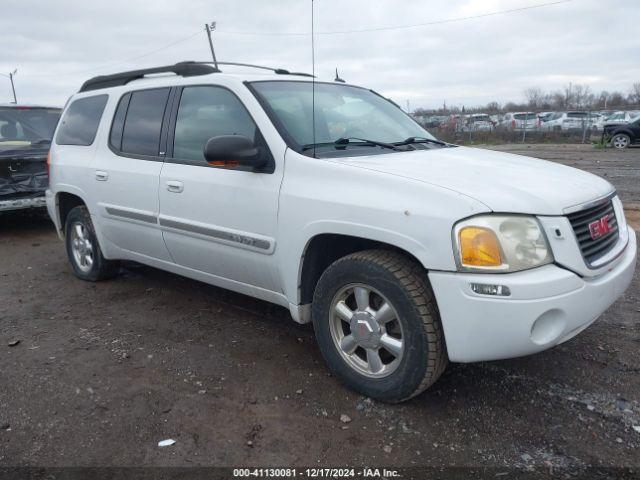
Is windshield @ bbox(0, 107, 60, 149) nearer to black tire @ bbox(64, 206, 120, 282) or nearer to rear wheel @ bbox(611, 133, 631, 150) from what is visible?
black tire @ bbox(64, 206, 120, 282)

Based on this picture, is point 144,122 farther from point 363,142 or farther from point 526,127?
point 526,127

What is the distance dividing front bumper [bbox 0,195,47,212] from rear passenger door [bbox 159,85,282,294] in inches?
172

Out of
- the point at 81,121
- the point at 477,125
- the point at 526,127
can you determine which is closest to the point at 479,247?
the point at 81,121

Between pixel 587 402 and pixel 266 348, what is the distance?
77.3 inches

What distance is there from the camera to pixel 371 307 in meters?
2.93

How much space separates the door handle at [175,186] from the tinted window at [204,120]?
0.62 feet

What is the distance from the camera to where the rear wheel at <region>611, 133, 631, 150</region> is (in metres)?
21.0

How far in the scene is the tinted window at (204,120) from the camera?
348 cm

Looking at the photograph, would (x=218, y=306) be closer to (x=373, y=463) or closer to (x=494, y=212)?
(x=373, y=463)

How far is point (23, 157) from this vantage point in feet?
23.9

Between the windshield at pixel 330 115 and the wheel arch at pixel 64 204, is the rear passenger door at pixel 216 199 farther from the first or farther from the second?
the wheel arch at pixel 64 204

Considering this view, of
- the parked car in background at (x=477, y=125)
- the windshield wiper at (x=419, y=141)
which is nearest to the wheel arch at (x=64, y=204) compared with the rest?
the windshield wiper at (x=419, y=141)

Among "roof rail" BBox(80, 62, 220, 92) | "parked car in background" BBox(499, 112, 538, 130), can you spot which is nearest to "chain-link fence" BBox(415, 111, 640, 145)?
"parked car in background" BBox(499, 112, 538, 130)

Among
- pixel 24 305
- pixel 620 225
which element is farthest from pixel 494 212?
pixel 24 305
